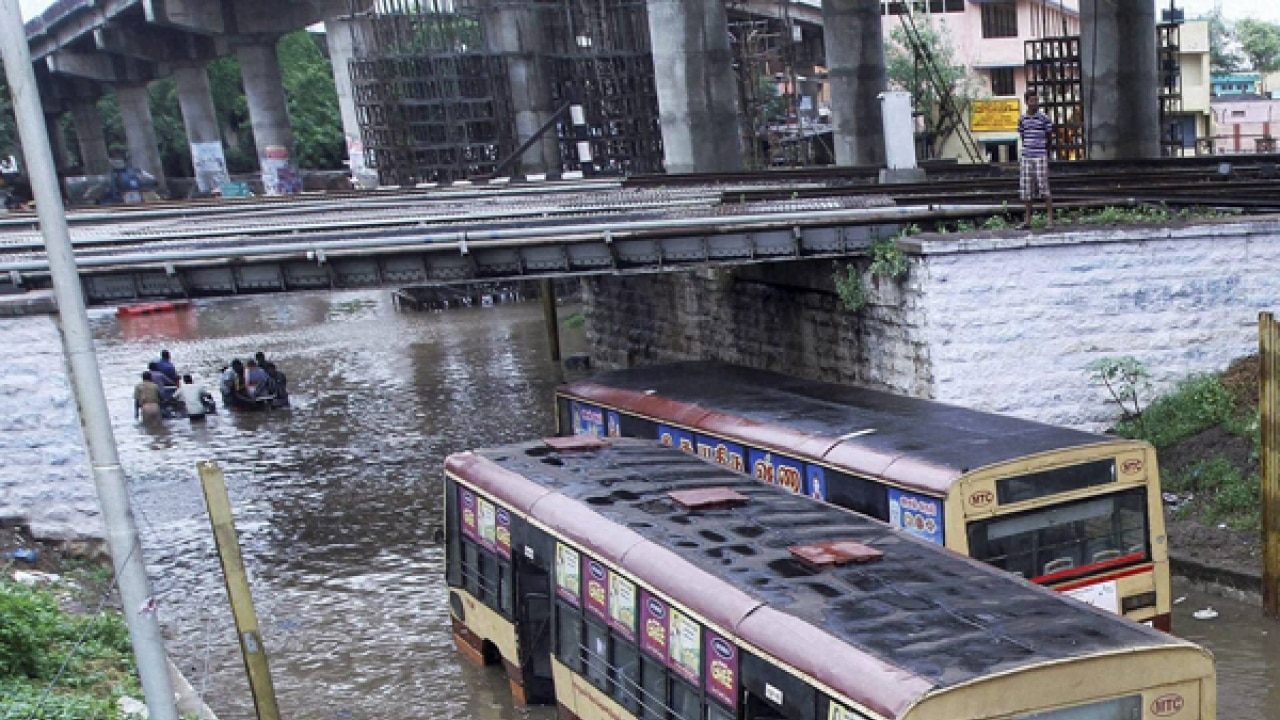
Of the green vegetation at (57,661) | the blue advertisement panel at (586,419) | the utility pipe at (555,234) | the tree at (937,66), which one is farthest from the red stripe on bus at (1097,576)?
the tree at (937,66)

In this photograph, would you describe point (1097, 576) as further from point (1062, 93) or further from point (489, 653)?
point (1062, 93)

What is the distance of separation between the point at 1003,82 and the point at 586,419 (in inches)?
1745

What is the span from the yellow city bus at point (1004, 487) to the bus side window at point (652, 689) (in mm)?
2676

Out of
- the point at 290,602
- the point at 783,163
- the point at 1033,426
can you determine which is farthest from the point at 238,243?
the point at 783,163

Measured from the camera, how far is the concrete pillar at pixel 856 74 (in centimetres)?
3806

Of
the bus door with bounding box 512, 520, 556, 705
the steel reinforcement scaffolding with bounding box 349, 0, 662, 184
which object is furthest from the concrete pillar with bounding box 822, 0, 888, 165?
the bus door with bounding box 512, 520, 556, 705

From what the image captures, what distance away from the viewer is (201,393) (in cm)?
3005

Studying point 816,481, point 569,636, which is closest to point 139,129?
point 816,481

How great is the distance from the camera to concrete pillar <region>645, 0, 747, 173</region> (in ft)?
120

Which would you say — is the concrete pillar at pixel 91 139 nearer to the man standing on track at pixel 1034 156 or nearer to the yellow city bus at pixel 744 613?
the man standing on track at pixel 1034 156

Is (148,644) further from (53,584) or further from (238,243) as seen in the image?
(238,243)

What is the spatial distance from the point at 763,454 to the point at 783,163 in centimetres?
4288

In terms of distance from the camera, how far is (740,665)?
323 inches

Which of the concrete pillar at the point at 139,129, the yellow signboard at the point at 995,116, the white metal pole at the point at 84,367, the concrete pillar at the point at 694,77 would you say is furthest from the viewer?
the concrete pillar at the point at 139,129
